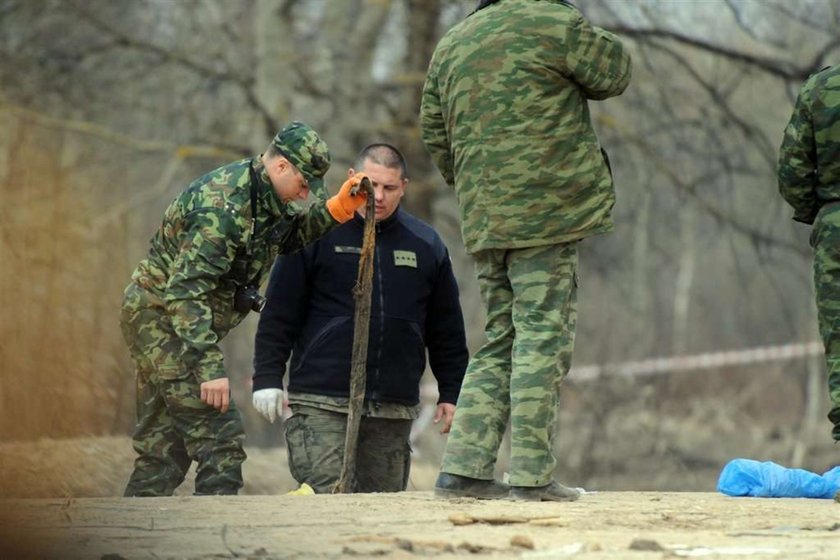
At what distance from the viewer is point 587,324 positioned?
31.4m

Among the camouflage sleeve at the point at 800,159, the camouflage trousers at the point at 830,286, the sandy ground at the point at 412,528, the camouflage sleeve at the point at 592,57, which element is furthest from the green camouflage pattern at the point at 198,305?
the camouflage trousers at the point at 830,286

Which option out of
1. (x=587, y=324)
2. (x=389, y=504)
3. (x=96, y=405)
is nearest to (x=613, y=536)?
(x=389, y=504)

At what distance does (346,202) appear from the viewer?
8.31 meters

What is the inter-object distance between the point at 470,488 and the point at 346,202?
160 centimetres

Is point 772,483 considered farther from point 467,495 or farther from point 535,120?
point 535,120

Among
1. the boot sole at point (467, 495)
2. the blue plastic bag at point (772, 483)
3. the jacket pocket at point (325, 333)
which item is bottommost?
the boot sole at point (467, 495)

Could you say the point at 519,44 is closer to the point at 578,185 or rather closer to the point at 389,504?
the point at 578,185

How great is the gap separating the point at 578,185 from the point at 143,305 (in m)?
2.16

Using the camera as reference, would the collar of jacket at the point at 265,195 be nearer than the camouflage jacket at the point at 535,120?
No

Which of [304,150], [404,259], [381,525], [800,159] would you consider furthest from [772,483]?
[304,150]

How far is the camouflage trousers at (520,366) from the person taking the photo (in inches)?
291

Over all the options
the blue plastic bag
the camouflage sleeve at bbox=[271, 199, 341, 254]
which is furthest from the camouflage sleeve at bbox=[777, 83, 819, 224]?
the camouflage sleeve at bbox=[271, 199, 341, 254]

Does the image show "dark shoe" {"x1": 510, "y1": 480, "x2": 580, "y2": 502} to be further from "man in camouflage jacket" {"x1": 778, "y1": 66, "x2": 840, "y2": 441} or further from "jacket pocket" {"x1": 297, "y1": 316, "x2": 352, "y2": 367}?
"jacket pocket" {"x1": 297, "y1": 316, "x2": 352, "y2": 367}

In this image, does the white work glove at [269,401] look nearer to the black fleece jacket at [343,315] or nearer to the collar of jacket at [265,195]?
the black fleece jacket at [343,315]
